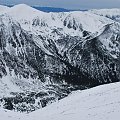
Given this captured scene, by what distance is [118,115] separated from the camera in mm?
36688

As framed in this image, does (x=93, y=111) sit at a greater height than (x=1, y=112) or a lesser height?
greater

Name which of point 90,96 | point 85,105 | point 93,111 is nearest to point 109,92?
point 90,96

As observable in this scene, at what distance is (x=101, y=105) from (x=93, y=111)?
3.08m

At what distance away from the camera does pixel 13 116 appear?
4594 cm

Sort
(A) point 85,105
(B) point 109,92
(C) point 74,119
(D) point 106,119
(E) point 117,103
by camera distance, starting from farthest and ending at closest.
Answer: (B) point 109,92
(A) point 85,105
(E) point 117,103
(C) point 74,119
(D) point 106,119

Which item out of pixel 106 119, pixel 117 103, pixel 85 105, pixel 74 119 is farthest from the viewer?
pixel 85 105

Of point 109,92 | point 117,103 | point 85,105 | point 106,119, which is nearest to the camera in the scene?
point 106,119

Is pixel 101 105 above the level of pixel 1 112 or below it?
above

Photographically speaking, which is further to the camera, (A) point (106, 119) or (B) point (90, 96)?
(B) point (90, 96)

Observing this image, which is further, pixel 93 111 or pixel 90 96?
pixel 90 96

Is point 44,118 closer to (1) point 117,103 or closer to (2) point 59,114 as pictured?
(2) point 59,114

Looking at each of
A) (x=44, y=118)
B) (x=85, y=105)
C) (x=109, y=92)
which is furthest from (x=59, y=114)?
(x=109, y=92)

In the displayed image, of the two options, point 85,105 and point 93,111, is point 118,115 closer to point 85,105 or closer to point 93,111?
point 93,111

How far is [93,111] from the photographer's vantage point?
134 ft
